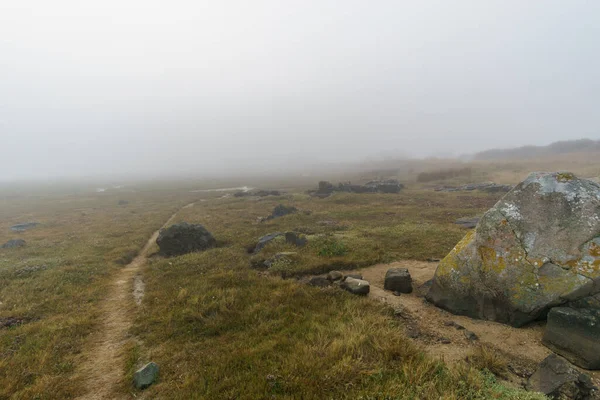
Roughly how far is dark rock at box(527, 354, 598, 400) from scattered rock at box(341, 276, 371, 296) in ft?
20.5

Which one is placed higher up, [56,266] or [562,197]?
[562,197]

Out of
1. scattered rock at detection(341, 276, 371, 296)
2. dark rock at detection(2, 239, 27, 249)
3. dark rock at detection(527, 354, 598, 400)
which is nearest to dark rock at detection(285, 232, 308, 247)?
scattered rock at detection(341, 276, 371, 296)

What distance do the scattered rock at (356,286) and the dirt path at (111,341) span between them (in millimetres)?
8926

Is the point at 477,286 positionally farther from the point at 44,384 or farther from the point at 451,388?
the point at 44,384

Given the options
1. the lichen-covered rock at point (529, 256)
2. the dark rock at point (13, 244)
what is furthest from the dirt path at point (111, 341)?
the dark rock at point (13, 244)

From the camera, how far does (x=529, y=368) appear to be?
7684 mm

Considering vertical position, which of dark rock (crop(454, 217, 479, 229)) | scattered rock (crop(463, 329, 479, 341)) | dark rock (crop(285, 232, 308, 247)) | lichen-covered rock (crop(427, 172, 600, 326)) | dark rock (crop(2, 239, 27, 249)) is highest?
lichen-covered rock (crop(427, 172, 600, 326))

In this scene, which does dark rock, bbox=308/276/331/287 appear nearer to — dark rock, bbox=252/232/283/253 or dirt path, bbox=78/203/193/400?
dirt path, bbox=78/203/193/400

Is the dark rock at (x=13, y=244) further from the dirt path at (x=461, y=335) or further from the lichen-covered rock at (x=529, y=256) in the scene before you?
the lichen-covered rock at (x=529, y=256)

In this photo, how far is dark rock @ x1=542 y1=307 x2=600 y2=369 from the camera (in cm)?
758

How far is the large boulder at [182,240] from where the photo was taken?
2343cm

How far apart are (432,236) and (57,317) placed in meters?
23.5

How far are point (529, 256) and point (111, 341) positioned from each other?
50.8ft

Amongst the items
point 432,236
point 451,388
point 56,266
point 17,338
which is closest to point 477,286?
point 451,388
